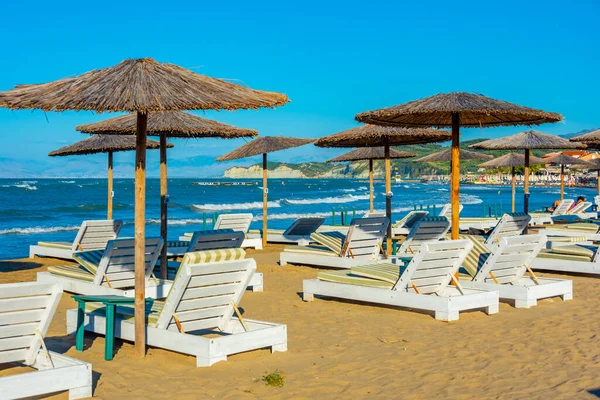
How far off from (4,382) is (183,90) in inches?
100

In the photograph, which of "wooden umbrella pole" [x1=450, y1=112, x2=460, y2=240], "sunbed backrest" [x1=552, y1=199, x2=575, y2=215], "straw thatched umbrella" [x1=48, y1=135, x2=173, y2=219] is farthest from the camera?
"sunbed backrest" [x1=552, y1=199, x2=575, y2=215]

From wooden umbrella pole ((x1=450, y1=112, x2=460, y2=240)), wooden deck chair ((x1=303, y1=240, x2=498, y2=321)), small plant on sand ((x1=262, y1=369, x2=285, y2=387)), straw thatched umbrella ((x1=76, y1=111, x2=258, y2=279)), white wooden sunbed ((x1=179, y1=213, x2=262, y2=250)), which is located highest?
straw thatched umbrella ((x1=76, y1=111, x2=258, y2=279))

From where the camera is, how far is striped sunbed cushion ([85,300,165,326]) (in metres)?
6.07

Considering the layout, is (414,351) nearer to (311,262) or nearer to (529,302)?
(529,302)

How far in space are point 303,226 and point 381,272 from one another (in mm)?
7613

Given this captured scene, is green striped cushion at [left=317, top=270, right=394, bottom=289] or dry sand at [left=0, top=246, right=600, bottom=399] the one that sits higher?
green striped cushion at [left=317, top=270, right=394, bottom=289]

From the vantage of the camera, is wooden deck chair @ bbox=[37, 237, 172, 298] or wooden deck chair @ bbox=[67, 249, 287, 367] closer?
wooden deck chair @ bbox=[67, 249, 287, 367]

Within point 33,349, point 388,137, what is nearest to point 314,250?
point 388,137

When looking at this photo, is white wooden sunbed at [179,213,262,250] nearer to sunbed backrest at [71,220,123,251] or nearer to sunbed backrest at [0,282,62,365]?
sunbed backrest at [71,220,123,251]

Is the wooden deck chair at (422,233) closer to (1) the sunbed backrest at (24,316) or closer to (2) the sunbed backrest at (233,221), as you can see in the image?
(2) the sunbed backrest at (233,221)

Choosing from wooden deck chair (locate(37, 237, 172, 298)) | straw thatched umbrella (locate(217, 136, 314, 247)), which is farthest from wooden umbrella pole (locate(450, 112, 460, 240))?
straw thatched umbrella (locate(217, 136, 314, 247))

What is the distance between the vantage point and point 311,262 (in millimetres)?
11500

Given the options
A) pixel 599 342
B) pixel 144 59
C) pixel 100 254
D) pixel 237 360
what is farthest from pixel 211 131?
pixel 599 342

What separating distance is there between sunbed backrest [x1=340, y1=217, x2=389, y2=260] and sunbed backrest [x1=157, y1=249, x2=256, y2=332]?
4.72 m
